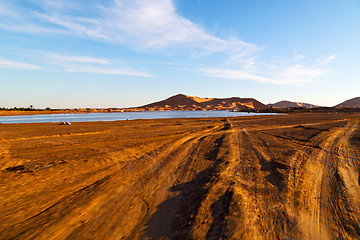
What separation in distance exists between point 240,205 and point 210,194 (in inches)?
34.1

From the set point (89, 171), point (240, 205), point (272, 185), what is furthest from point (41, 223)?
point (272, 185)

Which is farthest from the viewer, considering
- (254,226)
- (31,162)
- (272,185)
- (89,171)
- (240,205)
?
(31,162)

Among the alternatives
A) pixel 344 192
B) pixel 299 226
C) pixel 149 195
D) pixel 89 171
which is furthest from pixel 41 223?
pixel 344 192

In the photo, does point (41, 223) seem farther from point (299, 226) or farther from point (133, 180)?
point (299, 226)

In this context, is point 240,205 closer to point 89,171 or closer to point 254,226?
point 254,226

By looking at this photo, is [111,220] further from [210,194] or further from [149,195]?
[210,194]

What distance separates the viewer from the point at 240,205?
3945 millimetres

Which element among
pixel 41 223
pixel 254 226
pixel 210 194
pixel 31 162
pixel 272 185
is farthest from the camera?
pixel 31 162

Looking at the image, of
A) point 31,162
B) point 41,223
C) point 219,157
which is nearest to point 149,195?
point 41,223

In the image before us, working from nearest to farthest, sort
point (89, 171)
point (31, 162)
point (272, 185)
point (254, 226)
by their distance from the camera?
1. point (254, 226)
2. point (272, 185)
3. point (89, 171)
4. point (31, 162)

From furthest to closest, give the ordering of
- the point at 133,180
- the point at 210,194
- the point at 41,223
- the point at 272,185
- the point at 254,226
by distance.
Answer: the point at 133,180 < the point at 272,185 < the point at 210,194 < the point at 41,223 < the point at 254,226

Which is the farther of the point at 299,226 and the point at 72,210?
the point at 72,210

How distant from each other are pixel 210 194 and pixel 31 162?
29.3 ft

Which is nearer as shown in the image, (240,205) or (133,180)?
(240,205)
